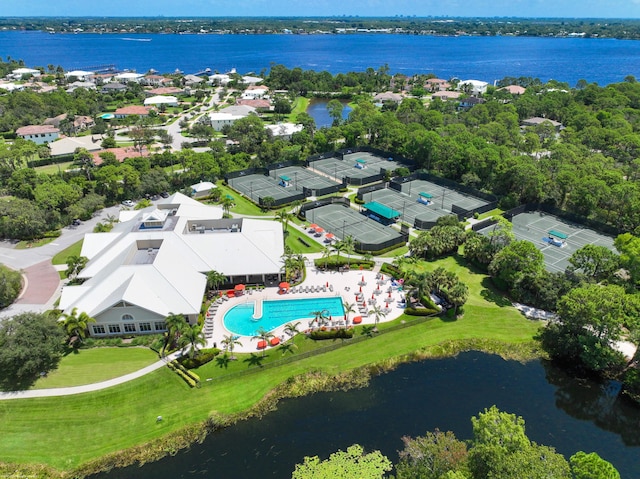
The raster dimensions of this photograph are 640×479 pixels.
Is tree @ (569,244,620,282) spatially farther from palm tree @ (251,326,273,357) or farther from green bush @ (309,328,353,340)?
palm tree @ (251,326,273,357)

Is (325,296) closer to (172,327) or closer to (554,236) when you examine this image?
(172,327)

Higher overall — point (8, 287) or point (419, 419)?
point (8, 287)

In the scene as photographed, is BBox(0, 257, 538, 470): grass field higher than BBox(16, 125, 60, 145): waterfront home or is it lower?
lower

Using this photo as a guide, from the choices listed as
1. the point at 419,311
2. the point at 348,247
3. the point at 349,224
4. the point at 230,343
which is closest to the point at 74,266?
the point at 230,343

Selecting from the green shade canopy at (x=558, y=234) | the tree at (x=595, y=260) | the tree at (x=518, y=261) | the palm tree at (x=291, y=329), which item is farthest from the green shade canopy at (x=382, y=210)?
the palm tree at (x=291, y=329)

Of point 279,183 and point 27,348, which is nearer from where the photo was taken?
point 27,348

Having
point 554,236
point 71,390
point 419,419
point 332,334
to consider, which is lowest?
point 419,419

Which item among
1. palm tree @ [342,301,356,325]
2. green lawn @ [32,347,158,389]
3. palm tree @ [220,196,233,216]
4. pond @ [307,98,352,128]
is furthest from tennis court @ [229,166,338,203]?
pond @ [307,98,352,128]

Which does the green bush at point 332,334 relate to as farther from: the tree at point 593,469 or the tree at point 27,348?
the tree at point 27,348
